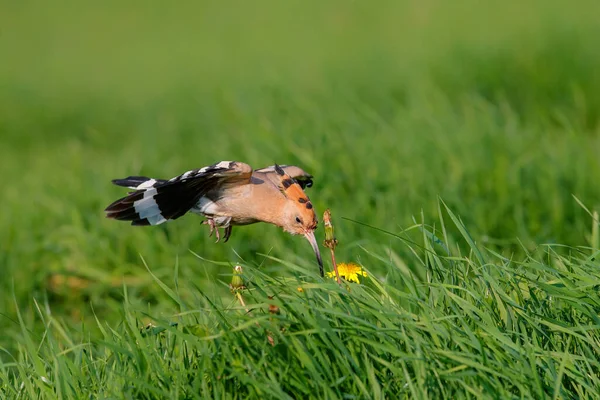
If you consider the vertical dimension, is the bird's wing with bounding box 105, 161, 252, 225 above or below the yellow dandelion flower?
above

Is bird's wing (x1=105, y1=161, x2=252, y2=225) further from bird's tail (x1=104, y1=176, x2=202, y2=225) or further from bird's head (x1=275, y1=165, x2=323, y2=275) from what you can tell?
bird's head (x1=275, y1=165, x2=323, y2=275)

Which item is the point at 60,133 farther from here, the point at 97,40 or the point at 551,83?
the point at 551,83

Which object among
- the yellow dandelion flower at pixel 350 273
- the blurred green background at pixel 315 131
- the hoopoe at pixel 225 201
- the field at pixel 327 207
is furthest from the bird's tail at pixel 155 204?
the yellow dandelion flower at pixel 350 273

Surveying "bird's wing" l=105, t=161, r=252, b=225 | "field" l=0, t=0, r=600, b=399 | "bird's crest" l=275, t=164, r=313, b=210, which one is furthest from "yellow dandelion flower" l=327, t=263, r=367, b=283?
"bird's wing" l=105, t=161, r=252, b=225

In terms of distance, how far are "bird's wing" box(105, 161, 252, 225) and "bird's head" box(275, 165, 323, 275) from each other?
144 millimetres

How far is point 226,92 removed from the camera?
25.0ft

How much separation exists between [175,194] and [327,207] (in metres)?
2.01

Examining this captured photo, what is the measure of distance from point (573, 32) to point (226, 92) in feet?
9.37

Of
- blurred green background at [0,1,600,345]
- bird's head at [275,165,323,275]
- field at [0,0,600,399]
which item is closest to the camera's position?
field at [0,0,600,399]

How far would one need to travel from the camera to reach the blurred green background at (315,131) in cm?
515

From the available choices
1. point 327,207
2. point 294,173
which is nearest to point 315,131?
point 327,207

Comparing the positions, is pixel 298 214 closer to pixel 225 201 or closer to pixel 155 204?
pixel 225 201

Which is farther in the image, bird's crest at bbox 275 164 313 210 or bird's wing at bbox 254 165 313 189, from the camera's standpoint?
bird's wing at bbox 254 165 313 189

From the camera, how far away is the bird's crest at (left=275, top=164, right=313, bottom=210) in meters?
3.10
